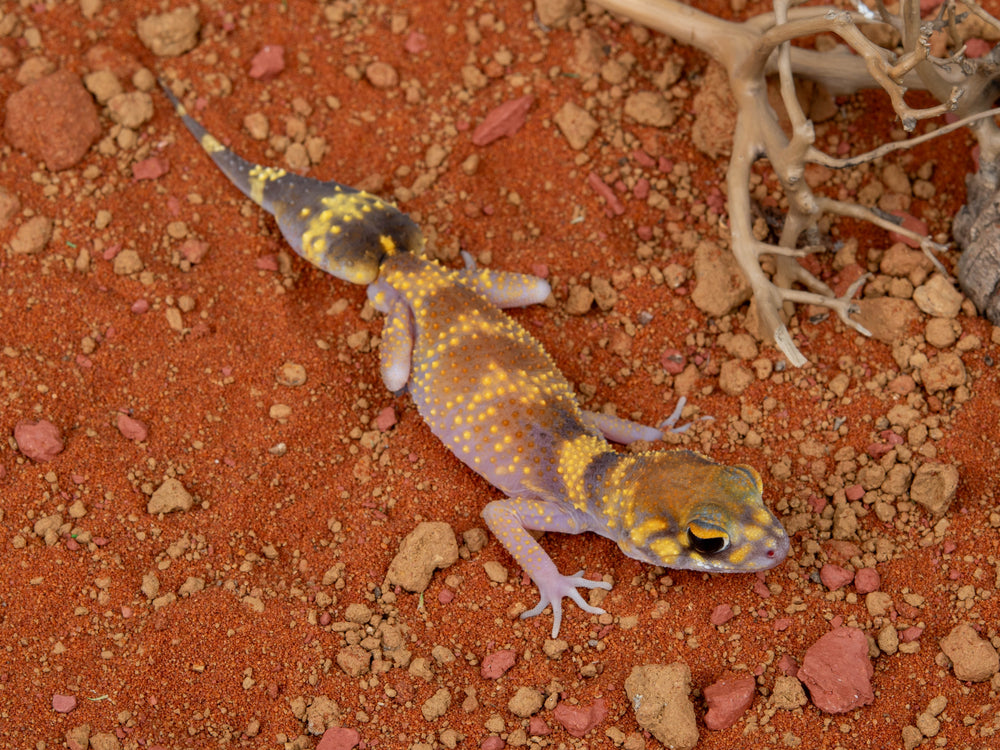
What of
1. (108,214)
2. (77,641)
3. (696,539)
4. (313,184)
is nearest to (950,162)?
(696,539)

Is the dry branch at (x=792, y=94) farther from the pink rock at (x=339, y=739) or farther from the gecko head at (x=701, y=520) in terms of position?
the pink rock at (x=339, y=739)

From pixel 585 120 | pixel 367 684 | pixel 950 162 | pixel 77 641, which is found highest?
pixel 585 120

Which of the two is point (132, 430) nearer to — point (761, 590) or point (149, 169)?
point (149, 169)

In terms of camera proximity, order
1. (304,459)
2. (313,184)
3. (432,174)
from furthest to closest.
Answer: (432,174) < (313,184) < (304,459)

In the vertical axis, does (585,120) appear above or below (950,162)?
above

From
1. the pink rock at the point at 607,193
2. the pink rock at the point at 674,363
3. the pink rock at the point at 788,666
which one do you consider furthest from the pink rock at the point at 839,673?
the pink rock at the point at 607,193

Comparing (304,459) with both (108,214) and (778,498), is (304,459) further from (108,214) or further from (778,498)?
(778,498)
